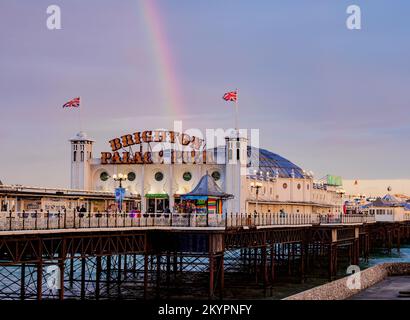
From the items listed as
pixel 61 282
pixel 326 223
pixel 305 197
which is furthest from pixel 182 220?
pixel 305 197

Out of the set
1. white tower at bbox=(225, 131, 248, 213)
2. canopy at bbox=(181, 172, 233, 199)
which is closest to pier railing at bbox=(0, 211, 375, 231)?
canopy at bbox=(181, 172, 233, 199)

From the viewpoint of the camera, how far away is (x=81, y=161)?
9400 cm

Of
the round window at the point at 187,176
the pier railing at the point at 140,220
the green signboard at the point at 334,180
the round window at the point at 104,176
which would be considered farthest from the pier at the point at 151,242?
the green signboard at the point at 334,180

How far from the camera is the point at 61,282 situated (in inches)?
1905

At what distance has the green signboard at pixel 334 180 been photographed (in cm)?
17280

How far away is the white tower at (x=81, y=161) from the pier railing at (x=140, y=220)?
78.5 feet

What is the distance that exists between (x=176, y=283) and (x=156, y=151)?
19.5 meters

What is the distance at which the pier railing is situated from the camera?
150 ft

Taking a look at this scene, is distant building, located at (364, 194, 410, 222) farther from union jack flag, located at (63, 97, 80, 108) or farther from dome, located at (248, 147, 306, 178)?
union jack flag, located at (63, 97, 80, 108)

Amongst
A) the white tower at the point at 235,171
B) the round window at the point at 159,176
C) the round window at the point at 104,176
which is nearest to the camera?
the white tower at the point at 235,171

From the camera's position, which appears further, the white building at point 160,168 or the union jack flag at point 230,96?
the white building at point 160,168

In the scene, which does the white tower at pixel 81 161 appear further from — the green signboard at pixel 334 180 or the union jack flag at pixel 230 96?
the green signboard at pixel 334 180

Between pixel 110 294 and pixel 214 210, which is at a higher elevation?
pixel 214 210

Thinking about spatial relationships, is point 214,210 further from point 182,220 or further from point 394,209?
point 394,209
